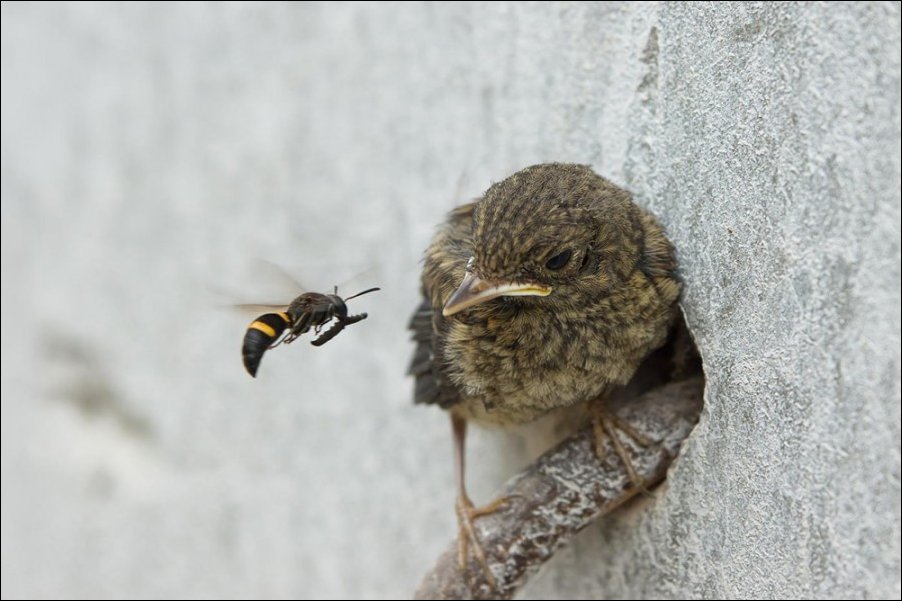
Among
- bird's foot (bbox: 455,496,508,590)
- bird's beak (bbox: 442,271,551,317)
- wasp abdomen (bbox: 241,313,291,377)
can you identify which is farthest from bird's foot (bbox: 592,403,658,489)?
wasp abdomen (bbox: 241,313,291,377)

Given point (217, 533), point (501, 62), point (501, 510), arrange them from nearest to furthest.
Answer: point (501, 510)
point (501, 62)
point (217, 533)

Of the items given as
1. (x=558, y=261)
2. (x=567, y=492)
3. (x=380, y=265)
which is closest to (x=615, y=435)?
(x=567, y=492)

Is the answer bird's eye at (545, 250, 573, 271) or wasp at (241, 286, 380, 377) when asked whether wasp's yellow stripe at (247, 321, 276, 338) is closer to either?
wasp at (241, 286, 380, 377)

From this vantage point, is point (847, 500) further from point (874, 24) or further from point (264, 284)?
point (264, 284)

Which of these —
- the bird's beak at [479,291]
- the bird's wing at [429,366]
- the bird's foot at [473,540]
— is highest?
the bird's beak at [479,291]

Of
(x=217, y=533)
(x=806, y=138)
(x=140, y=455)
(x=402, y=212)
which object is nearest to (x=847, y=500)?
(x=806, y=138)

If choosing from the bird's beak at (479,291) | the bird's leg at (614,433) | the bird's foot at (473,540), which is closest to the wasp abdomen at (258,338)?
the bird's beak at (479,291)

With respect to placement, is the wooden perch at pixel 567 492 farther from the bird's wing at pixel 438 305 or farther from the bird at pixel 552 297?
the bird's wing at pixel 438 305
